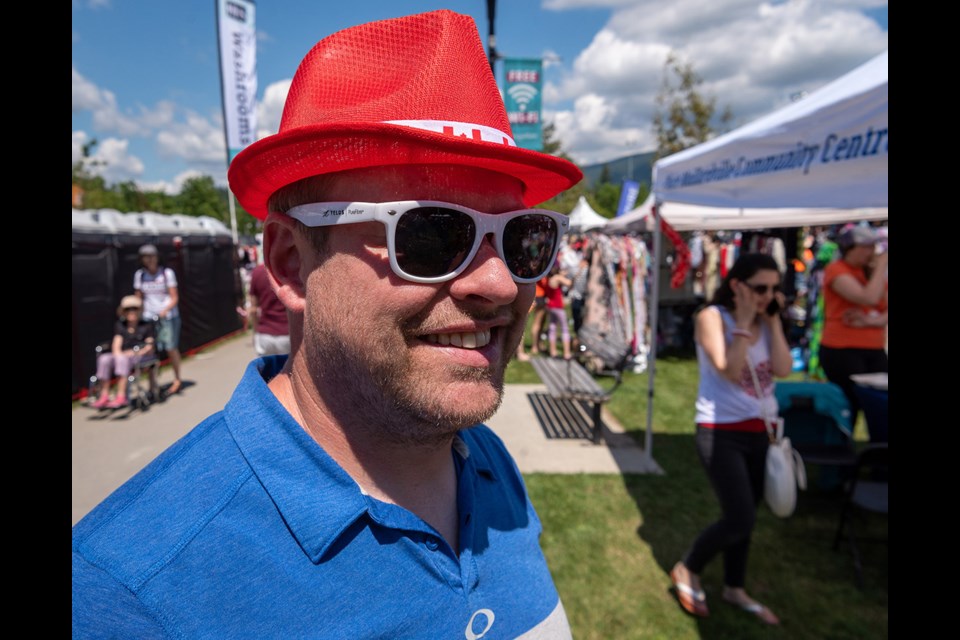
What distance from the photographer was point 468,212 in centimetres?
99

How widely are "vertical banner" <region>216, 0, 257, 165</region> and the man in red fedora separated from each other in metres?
9.57

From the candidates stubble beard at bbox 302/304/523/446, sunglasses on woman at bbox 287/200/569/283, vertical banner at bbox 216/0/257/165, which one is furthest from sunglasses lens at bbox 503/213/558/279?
vertical banner at bbox 216/0/257/165

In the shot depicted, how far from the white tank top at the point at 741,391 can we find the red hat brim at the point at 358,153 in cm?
242

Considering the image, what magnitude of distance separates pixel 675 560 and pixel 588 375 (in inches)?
111

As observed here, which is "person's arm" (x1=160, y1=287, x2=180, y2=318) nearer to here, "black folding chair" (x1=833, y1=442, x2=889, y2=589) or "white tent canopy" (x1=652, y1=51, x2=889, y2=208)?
"white tent canopy" (x1=652, y1=51, x2=889, y2=208)

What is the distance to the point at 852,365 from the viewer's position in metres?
4.87

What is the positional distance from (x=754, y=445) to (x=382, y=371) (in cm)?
280

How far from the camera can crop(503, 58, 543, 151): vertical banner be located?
8656mm

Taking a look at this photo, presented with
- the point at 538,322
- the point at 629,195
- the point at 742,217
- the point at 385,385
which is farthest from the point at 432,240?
the point at 629,195

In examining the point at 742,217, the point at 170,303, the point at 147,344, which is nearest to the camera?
the point at 147,344

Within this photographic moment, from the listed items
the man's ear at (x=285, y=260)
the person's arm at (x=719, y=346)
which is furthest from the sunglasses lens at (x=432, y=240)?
the person's arm at (x=719, y=346)

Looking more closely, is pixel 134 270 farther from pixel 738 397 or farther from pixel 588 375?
pixel 738 397

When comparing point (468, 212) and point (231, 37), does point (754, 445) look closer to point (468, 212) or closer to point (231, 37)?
point (468, 212)
